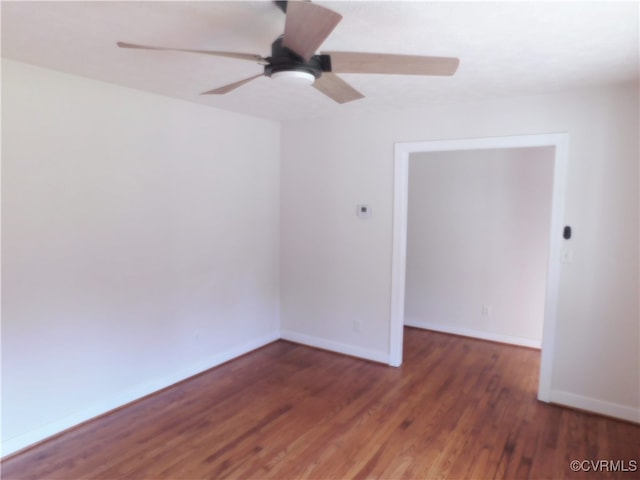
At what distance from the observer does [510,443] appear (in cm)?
256

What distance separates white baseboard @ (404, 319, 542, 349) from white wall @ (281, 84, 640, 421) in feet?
4.16

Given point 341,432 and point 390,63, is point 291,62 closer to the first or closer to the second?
point 390,63

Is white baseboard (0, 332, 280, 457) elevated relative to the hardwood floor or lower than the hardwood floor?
elevated

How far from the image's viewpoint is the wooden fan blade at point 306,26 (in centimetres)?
129

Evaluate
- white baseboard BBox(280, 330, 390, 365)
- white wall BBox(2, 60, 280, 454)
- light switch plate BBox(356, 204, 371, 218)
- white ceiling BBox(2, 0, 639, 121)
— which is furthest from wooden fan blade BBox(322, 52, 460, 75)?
white baseboard BBox(280, 330, 390, 365)

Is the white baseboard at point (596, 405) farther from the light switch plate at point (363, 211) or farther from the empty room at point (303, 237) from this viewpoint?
the light switch plate at point (363, 211)

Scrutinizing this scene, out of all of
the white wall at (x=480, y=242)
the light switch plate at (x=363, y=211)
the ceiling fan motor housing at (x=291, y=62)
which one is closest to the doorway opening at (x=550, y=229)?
the light switch plate at (x=363, y=211)

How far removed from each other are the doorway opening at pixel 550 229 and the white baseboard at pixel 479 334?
1.22 m

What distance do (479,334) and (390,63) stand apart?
369 cm

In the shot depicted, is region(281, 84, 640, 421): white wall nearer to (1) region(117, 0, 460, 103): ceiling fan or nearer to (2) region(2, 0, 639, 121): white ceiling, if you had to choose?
(2) region(2, 0, 639, 121): white ceiling

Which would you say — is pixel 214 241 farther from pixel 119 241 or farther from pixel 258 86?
pixel 258 86

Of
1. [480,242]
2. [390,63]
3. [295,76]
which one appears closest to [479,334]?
[480,242]

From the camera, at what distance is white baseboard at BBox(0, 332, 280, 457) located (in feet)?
8.03

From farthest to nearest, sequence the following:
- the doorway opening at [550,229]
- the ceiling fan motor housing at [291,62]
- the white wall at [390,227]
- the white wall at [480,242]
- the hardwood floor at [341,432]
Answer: the white wall at [480,242]
the doorway opening at [550,229]
the white wall at [390,227]
the hardwood floor at [341,432]
the ceiling fan motor housing at [291,62]
